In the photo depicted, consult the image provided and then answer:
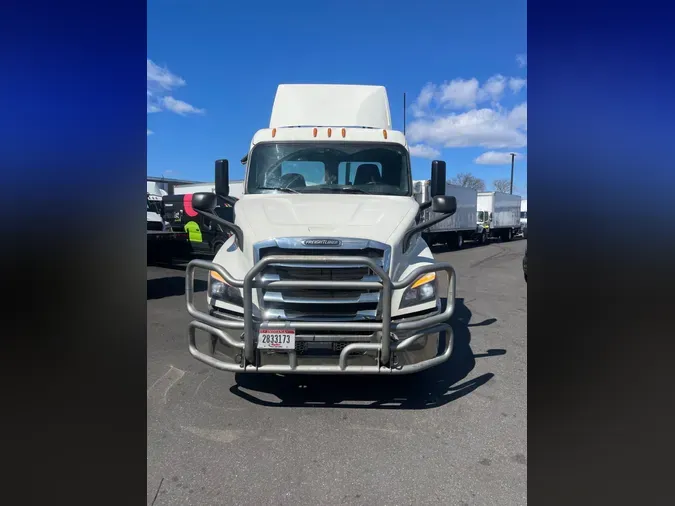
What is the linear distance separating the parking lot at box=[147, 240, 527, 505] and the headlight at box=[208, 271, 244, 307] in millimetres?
920

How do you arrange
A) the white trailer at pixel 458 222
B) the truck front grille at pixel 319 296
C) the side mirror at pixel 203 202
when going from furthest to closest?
the white trailer at pixel 458 222 < the side mirror at pixel 203 202 < the truck front grille at pixel 319 296

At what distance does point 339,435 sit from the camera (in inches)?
116

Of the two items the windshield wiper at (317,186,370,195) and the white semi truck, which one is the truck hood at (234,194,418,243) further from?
the windshield wiper at (317,186,370,195)

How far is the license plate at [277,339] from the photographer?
2951mm

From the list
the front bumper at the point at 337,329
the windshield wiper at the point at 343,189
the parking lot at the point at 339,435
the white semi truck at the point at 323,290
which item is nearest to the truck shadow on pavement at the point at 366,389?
the parking lot at the point at 339,435

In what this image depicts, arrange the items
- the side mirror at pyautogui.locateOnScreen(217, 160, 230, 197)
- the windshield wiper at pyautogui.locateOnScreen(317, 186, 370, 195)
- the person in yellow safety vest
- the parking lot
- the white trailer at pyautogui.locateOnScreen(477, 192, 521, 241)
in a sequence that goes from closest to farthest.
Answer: the parking lot < the windshield wiper at pyautogui.locateOnScreen(317, 186, 370, 195) < the side mirror at pyautogui.locateOnScreen(217, 160, 230, 197) < the person in yellow safety vest < the white trailer at pyautogui.locateOnScreen(477, 192, 521, 241)

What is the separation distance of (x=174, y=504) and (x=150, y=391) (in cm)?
163

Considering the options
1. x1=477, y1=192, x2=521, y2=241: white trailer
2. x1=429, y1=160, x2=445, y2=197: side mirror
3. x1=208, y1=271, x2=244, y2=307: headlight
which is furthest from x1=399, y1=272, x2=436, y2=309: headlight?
x1=477, y1=192, x2=521, y2=241: white trailer

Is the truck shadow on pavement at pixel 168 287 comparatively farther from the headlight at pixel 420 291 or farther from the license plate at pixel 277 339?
the headlight at pixel 420 291

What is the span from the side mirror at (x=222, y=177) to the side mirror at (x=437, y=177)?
2.52 m

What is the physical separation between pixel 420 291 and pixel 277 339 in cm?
123

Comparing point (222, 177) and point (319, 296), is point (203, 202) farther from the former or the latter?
point (319, 296)

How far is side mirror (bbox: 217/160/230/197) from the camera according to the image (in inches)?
191
